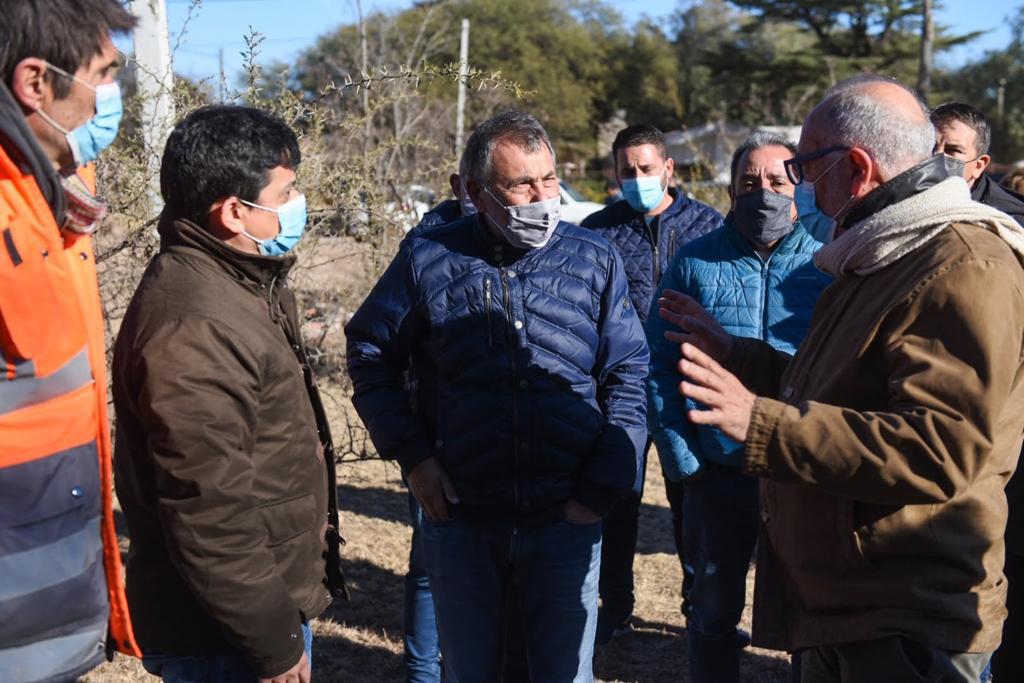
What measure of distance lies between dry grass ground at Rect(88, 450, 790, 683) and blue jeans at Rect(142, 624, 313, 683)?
184 centimetres

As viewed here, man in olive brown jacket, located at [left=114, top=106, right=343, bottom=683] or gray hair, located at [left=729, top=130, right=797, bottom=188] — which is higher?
gray hair, located at [left=729, top=130, right=797, bottom=188]

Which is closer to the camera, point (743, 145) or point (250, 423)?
point (250, 423)

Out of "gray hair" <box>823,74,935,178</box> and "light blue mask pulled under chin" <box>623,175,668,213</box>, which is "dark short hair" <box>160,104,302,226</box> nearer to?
"gray hair" <box>823,74,935,178</box>

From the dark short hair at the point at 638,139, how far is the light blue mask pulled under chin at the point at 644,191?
8.6 inches

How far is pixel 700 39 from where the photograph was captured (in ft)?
167

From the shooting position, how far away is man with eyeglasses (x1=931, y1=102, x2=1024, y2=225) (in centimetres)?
393

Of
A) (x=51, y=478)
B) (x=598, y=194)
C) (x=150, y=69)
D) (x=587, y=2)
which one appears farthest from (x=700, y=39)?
(x=51, y=478)

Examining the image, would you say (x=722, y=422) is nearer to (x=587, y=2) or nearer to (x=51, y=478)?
(x=51, y=478)

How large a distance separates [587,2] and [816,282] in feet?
163

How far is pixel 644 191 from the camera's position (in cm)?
483

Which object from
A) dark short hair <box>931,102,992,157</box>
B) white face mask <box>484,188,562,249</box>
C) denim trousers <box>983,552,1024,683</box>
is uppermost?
dark short hair <box>931,102,992,157</box>

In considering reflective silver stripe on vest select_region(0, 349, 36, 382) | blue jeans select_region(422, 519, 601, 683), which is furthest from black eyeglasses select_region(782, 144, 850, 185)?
reflective silver stripe on vest select_region(0, 349, 36, 382)

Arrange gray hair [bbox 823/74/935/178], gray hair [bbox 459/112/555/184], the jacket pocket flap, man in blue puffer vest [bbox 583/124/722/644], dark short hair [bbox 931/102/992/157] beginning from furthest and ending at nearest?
man in blue puffer vest [bbox 583/124/722/644] → dark short hair [bbox 931/102/992/157] → gray hair [bbox 459/112/555/184] → the jacket pocket flap → gray hair [bbox 823/74/935/178]

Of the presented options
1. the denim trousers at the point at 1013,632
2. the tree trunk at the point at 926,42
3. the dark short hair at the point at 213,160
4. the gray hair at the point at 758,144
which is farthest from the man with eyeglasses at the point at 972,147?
the tree trunk at the point at 926,42
